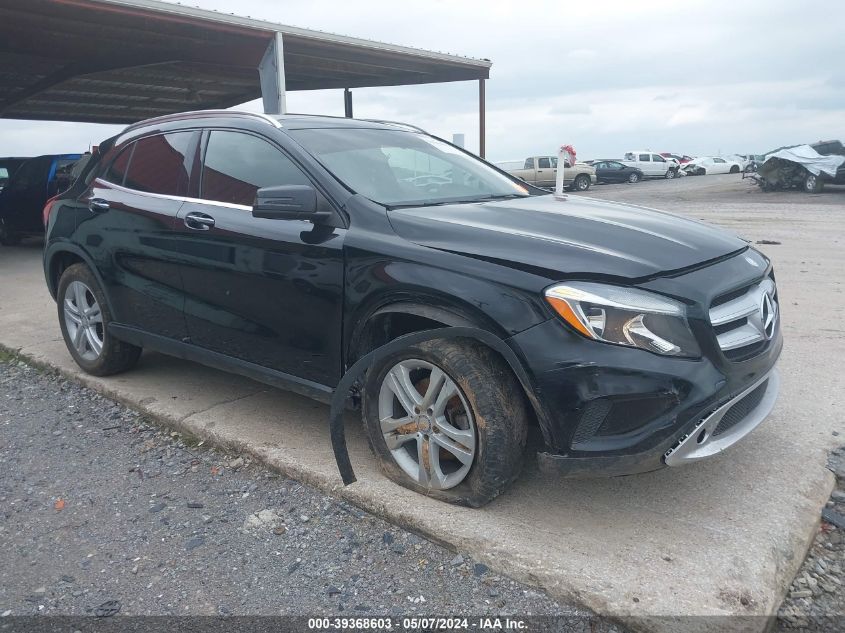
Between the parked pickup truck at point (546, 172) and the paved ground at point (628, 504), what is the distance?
27493 millimetres

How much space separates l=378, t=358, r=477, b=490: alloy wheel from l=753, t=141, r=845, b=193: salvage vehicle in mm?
23968

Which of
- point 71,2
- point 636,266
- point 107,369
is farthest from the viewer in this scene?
point 71,2

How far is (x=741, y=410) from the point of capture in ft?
9.10

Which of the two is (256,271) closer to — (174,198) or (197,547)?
(174,198)

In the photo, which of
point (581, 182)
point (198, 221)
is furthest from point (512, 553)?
point (581, 182)

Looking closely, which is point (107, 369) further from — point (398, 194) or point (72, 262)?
point (398, 194)

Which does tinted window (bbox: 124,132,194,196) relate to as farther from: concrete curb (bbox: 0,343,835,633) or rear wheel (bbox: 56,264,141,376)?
concrete curb (bbox: 0,343,835,633)

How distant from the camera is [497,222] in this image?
299cm

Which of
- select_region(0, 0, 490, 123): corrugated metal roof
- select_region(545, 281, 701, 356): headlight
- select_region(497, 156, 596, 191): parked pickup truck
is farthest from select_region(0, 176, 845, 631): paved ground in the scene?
select_region(497, 156, 596, 191): parked pickup truck

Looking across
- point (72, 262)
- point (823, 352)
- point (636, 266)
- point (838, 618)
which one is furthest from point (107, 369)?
point (823, 352)

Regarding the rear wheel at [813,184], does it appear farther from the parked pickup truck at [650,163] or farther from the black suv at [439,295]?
the black suv at [439,295]

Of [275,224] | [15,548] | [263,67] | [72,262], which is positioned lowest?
[15,548]

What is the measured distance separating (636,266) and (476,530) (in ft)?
3.94

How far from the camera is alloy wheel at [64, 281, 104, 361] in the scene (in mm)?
4703
